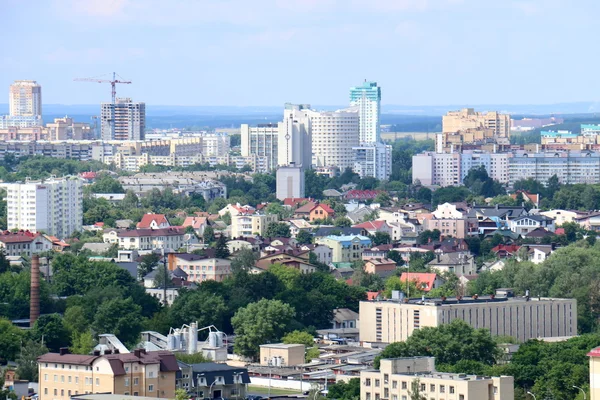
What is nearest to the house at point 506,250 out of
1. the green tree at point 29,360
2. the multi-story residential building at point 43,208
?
the multi-story residential building at point 43,208

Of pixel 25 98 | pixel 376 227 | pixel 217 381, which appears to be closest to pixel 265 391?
pixel 217 381

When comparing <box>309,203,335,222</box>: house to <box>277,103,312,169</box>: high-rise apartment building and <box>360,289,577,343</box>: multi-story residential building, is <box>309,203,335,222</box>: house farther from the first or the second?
<box>360,289,577,343</box>: multi-story residential building

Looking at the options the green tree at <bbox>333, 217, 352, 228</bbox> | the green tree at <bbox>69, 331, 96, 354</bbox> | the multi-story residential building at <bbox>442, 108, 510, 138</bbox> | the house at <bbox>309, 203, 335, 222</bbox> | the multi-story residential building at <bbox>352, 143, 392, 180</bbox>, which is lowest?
the green tree at <bbox>69, 331, 96, 354</bbox>

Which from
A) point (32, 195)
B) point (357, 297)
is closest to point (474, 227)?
point (32, 195)

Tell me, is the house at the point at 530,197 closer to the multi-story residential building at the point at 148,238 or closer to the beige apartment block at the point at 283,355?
the multi-story residential building at the point at 148,238

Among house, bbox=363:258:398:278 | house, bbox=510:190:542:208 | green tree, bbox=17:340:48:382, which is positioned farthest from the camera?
house, bbox=510:190:542:208

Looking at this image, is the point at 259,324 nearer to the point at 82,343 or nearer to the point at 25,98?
the point at 82,343

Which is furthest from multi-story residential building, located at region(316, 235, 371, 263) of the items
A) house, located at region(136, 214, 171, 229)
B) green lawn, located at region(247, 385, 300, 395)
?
green lawn, located at region(247, 385, 300, 395)

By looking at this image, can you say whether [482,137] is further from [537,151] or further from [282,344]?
[282,344]
